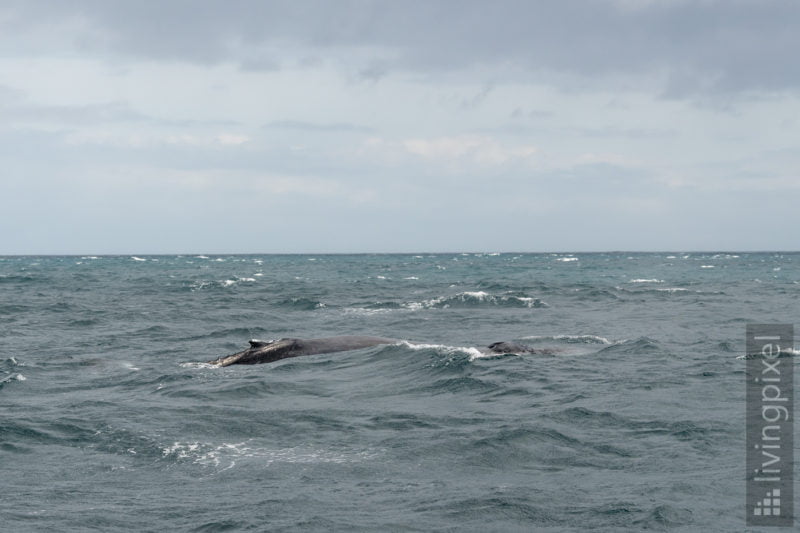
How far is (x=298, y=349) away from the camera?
21.9m

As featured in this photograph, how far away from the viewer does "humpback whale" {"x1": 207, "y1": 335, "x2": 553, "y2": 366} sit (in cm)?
2138

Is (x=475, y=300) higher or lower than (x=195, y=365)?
higher

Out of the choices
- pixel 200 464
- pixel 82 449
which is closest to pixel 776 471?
pixel 200 464

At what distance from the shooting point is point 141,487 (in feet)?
33.4

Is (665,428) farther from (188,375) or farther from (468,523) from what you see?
(188,375)

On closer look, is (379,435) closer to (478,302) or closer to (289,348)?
(289,348)

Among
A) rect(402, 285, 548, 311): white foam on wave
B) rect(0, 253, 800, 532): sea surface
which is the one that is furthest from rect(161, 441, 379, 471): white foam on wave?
rect(402, 285, 548, 311): white foam on wave

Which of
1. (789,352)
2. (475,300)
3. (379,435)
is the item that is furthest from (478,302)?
(379,435)

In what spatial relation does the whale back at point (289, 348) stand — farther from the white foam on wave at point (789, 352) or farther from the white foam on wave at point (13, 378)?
the white foam on wave at point (789, 352)

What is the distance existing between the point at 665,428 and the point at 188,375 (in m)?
11.0

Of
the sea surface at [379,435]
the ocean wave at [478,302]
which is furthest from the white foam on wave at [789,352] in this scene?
the ocean wave at [478,302]

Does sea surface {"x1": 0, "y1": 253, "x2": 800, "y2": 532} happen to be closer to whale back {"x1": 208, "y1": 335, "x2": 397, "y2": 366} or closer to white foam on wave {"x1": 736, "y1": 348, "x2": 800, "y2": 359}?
white foam on wave {"x1": 736, "y1": 348, "x2": 800, "y2": 359}

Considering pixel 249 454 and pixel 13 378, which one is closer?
pixel 249 454

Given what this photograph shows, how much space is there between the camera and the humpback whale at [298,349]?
21.4 meters
